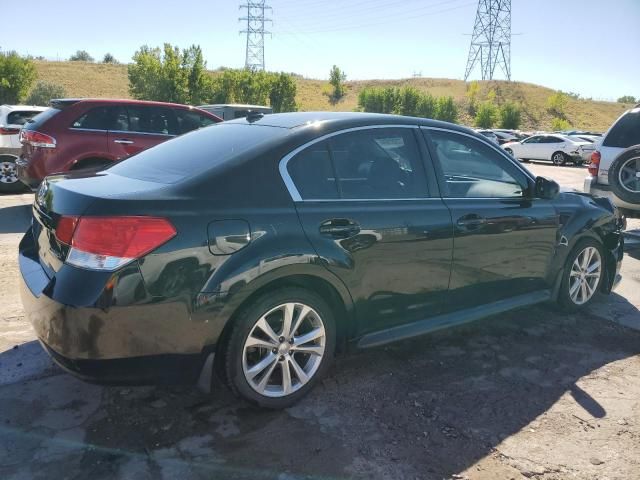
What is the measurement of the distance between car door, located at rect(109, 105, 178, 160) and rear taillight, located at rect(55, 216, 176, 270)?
217 inches

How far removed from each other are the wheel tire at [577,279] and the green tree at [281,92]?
1685 inches

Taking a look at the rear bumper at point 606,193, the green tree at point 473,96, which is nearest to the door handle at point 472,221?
the rear bumper at point 606,193

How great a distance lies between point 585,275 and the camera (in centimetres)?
489

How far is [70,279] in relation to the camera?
2592mm

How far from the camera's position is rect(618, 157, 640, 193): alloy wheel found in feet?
23.1

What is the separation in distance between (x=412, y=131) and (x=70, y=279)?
7.56 ft

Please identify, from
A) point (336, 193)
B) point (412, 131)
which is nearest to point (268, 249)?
point (336, 193)

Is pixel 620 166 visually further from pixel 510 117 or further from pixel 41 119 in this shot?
pixel 510 117

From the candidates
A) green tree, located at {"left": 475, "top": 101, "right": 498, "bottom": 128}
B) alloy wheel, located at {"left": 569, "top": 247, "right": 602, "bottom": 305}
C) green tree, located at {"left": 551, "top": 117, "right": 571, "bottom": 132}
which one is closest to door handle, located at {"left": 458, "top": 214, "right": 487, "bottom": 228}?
alloy wheel, located at {"left": 569, "top": 247, "right": 602, "bottom": 305}

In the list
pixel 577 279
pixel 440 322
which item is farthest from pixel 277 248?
pixel 577 279

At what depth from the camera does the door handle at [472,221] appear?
12.2 feet

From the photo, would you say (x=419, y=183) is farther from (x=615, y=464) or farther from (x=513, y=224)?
(x=615, y=464)

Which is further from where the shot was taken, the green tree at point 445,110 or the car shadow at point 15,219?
the green tree at point 445,110

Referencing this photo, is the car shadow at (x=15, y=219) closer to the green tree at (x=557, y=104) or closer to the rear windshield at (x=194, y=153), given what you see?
the rear windshield at (x=194, y=153)
